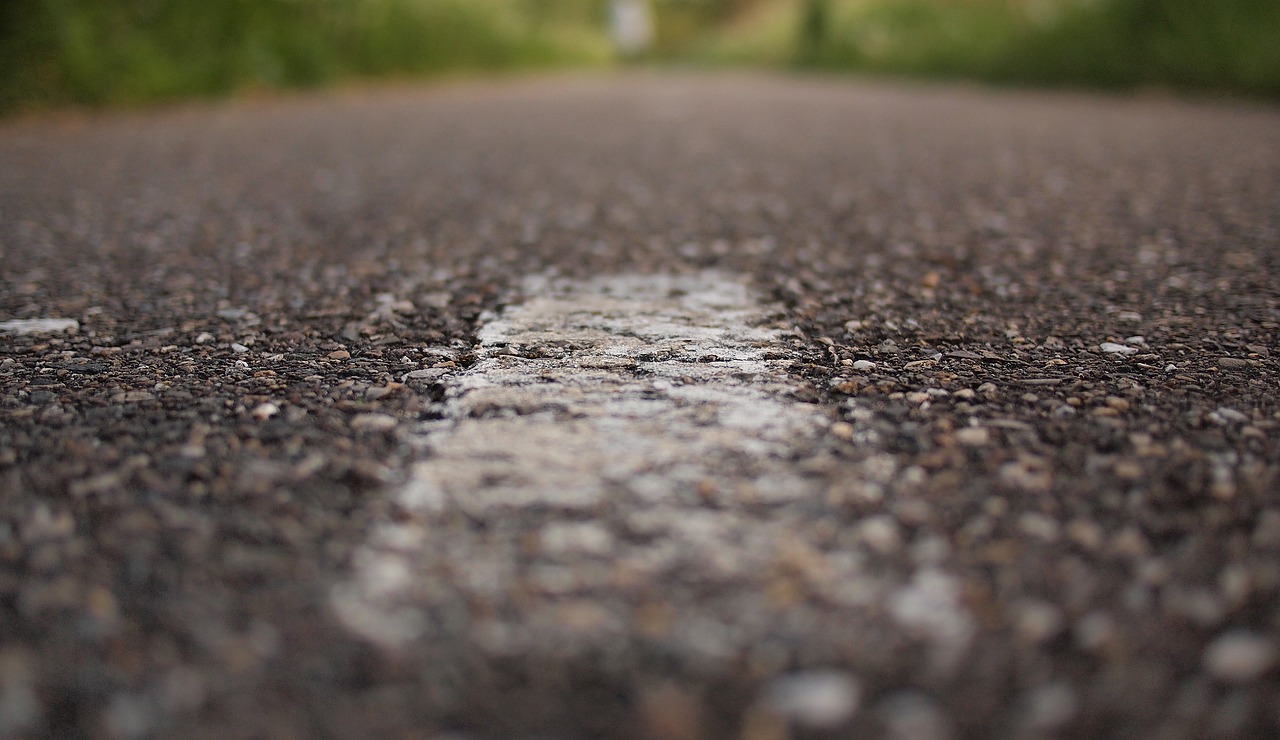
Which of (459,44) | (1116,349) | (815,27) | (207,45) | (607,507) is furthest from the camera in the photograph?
(815,27)

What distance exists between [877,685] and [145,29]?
7.42 meters

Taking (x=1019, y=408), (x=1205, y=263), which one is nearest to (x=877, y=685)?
(x=1019, y=408)

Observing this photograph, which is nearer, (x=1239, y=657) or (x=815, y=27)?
(x=1239, y=657)

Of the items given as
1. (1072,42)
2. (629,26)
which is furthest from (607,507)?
(629,26)

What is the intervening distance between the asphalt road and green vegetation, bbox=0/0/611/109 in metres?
4.01

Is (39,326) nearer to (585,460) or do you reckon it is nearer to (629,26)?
(585,460)

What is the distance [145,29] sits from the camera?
6.41 metres

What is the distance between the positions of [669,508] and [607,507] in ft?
0.25

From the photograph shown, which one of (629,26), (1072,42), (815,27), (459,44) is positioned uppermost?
(629,26)

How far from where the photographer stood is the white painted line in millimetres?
950

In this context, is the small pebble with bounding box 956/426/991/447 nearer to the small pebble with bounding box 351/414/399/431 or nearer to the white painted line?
the white painted line

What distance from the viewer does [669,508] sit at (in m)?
1.06

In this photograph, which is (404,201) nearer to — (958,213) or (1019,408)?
(958,213)

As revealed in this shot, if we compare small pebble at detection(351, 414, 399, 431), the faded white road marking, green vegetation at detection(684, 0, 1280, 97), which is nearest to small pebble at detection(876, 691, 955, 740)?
the faded white road marking
